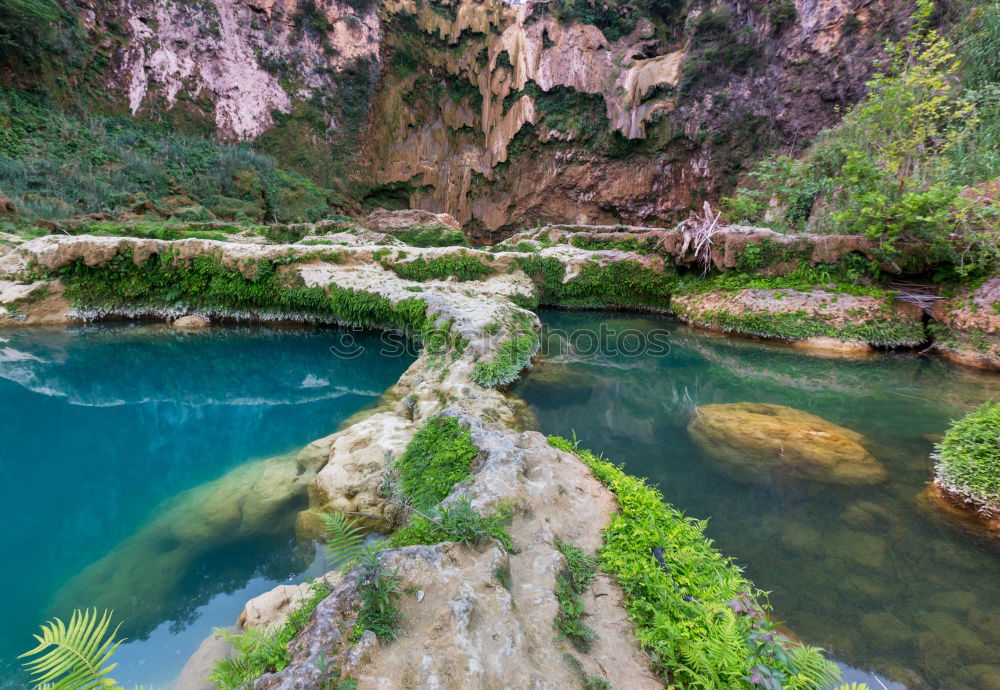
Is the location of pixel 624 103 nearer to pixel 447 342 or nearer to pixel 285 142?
pixel 285 142

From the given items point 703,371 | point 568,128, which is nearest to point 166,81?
point 568,128

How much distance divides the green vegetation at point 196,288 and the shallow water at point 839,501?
7.05 meters

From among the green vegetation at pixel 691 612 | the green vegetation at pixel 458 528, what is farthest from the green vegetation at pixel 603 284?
the green vegetation at pixel 458 528

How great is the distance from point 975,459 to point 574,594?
15.3 feet

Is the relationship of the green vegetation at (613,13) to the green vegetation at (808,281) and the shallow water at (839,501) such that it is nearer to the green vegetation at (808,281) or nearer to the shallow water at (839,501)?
the green vegetation at (808,281)

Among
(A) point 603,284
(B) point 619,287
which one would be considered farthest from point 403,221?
(B) point 619,287

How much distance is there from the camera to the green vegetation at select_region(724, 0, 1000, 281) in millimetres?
9281

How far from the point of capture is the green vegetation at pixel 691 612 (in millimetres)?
2053

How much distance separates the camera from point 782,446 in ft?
18.2

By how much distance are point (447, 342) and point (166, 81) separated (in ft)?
88.9

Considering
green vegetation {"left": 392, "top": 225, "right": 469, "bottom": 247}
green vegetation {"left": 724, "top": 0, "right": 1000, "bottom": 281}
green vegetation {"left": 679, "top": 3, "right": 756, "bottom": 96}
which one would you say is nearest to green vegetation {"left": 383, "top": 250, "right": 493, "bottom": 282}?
green vegetation {"left": 392, "top": 225, "right": 469, "bottom": 247}

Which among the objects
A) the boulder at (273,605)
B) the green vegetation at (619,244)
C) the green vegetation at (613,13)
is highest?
the green vegetation at (613,13)

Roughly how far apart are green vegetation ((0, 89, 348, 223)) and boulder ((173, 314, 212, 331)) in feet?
25.2

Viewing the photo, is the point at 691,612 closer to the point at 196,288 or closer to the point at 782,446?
the point at 782,446
